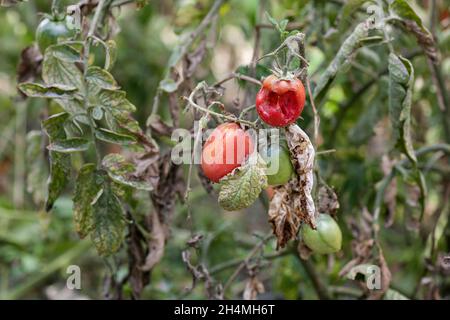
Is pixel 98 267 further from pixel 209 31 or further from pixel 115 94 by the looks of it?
pixel 115 94

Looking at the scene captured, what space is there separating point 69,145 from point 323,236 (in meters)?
0.34

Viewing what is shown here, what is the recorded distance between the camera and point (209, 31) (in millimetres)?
1156

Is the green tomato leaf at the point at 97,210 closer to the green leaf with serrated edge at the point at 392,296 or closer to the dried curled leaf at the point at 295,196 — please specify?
the dried curled leaf at the point at 295,196

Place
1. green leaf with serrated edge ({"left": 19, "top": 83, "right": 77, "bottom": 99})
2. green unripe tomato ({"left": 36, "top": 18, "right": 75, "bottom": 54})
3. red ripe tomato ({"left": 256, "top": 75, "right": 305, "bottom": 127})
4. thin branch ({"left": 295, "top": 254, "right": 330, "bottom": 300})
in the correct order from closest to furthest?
red ripe tomato ({"left": 256, "top": 75, "right": 305, "bottom": 127})
green leaf with serrated edge ({"left": 19, "top": 83, "right": 77, "bottom": 99})
green unripe tomato ({"left": 36, "top": 18, "right": 75, "bottom": 54})
thin branch ({"left": 295, "top": 254, "right": 330, "bottom": 300})

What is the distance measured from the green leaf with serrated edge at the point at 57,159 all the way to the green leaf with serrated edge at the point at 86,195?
0.02 m

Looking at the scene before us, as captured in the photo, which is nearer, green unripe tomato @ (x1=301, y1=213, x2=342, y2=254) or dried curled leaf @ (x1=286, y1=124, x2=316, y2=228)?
dried curled leaf @ (x1=286, y1=124, x2=316, y2=228)

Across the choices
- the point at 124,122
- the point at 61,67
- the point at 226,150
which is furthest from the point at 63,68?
the point at 226,150

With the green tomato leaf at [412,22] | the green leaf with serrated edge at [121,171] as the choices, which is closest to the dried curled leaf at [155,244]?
the green leaf with serrated edge at [121,171]

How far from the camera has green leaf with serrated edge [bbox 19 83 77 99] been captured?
818mm

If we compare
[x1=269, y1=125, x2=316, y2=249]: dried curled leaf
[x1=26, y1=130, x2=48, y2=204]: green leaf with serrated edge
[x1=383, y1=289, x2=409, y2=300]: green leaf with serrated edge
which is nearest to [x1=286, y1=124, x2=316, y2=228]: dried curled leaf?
[x1=269, y1=125, x2=316, y2=249]: dried curled leaf

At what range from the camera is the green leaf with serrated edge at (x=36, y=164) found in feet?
3.79

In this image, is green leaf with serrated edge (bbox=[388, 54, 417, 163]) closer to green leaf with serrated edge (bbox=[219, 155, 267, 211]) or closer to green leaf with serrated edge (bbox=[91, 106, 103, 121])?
green leaf with serrated edge (bbox=[219, 155, 267, 211])

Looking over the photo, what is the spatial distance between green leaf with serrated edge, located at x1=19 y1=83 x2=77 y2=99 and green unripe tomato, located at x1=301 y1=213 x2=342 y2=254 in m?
0.35
